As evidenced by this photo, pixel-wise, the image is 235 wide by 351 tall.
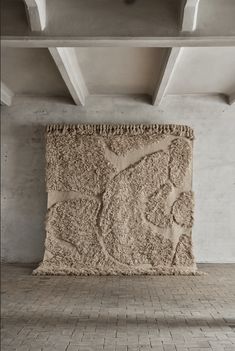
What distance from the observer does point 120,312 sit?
2.71 metres

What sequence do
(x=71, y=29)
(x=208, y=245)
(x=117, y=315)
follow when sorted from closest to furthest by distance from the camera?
(x=71, y=29)
(x=117, y=315)
(x=208, y=245)

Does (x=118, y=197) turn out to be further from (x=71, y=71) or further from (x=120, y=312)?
(x=120, y=312)

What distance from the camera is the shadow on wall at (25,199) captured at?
4.22 meters

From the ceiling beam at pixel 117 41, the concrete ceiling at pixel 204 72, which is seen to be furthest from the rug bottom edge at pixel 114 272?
the ceiling beam at pixel 117 41

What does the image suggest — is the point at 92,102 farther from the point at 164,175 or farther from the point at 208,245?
the point at 208,245

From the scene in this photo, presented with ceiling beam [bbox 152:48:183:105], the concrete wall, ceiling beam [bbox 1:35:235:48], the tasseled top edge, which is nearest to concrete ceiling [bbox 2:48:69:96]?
the concrete wall

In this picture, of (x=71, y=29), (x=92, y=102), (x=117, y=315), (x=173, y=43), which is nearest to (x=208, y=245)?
(x=117, y=315)

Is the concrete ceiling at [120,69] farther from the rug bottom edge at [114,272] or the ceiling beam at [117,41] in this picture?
the rug bottom edge at [114,272]

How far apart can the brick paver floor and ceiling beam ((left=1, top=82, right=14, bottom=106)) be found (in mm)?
1455

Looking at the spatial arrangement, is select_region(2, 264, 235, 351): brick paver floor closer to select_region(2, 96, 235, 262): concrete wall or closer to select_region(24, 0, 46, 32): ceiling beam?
select_region(2, 96, 235, 262): concrete wall

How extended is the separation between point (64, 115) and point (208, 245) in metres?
1.66

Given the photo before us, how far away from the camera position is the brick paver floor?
7.18 ft

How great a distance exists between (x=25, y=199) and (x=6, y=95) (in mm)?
916

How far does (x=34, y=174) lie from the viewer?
424cm
